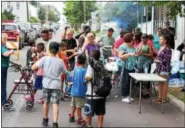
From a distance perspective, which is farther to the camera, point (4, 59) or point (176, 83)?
point (176, 83)

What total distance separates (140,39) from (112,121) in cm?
345

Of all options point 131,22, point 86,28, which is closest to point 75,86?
point 86,28

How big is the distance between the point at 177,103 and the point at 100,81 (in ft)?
11.4

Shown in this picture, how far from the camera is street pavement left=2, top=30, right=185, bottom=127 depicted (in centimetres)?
848

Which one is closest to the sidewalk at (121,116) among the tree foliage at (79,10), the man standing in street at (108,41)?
the man standing in street at (108,41)

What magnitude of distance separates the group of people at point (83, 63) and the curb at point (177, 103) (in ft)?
0.74

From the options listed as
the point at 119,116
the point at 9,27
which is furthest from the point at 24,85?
the point at 9,27

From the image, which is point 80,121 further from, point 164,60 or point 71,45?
point 71,45

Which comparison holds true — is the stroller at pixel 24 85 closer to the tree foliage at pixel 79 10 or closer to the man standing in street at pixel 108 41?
the man standing in street at pixel 108 41

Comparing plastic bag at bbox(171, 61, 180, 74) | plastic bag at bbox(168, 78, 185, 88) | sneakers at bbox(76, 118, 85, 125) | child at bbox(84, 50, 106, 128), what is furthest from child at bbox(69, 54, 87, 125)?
plastic bag at bbox(171, 61, 180, 74)

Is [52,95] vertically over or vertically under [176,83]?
over

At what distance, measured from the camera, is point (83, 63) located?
26.4ft

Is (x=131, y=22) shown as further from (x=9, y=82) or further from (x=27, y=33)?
(x=9, y=82)

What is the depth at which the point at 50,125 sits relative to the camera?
8273 millimetres
